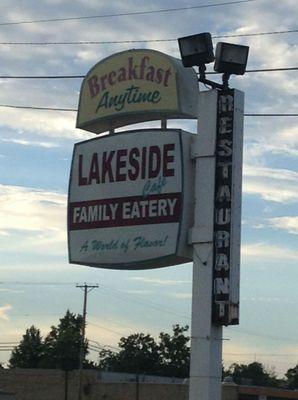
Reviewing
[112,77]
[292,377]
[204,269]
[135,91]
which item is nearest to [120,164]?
[135,91]

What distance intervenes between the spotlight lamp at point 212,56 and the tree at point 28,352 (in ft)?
322

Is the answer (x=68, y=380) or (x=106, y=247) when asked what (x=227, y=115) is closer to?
(x=106, y=247)

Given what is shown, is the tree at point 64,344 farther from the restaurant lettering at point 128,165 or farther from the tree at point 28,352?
the restaurant lettering at point 128,165

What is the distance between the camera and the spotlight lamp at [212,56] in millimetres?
16047

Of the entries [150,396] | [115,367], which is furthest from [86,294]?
[115,367]

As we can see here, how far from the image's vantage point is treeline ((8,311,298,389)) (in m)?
105

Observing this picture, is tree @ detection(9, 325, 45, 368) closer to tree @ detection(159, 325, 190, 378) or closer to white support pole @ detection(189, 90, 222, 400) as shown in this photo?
tree @ detection(159, 325, 190, 378)

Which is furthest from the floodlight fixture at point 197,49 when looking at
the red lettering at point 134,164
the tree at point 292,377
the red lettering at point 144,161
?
the tree at point 292,377

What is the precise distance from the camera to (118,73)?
17.6m

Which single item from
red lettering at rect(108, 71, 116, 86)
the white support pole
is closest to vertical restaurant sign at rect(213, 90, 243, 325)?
the white support pole

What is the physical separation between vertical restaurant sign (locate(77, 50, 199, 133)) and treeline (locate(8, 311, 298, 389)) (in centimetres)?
8406

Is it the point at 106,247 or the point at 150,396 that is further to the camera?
the point at 150,396

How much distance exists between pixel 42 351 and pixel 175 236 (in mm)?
99332

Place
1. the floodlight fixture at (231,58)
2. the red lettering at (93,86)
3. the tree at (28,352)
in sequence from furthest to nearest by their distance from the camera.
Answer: the tree at (28,352)
the red lettering at (93,86)
the floodlight fixture at (231,58)
